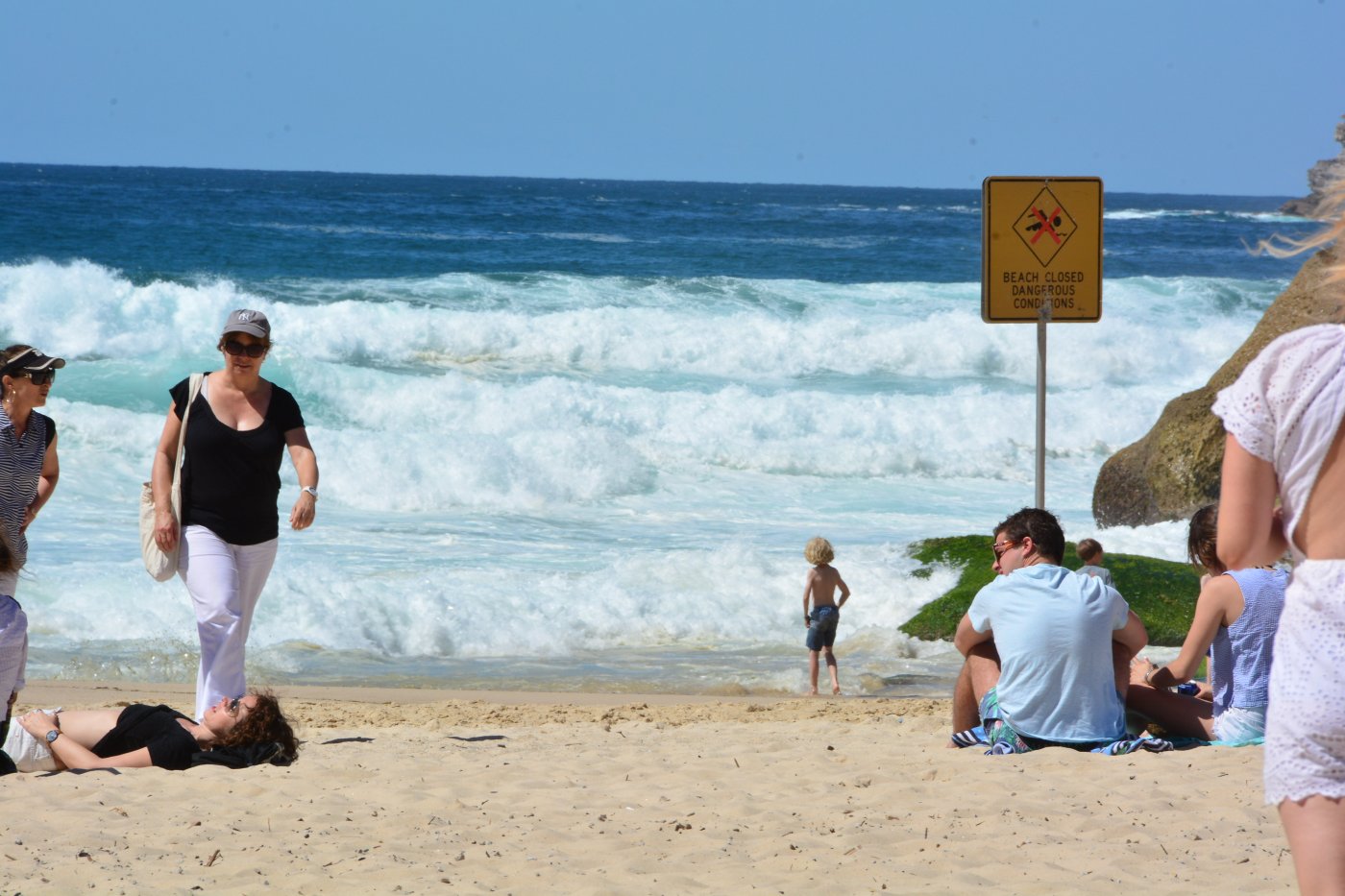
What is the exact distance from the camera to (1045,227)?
23.2ft

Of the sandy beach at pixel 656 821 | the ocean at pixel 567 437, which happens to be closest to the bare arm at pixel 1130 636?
the sandy beach at pixel 656 821

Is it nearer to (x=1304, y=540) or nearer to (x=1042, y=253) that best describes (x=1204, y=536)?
(x=1042, y=253)

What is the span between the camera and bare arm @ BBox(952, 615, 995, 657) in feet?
18.6

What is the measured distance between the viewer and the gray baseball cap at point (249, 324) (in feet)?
18.6

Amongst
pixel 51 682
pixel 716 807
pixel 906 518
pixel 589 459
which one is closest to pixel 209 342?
pixel 589 459

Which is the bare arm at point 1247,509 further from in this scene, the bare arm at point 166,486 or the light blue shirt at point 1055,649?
the bare arm at point 166,486

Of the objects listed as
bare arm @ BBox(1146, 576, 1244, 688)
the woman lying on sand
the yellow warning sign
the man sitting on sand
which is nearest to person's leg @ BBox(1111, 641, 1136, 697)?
the man sitting on sand

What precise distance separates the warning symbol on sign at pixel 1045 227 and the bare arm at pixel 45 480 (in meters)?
4.34

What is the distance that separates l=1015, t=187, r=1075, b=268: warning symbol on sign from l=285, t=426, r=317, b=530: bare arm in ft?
11.3

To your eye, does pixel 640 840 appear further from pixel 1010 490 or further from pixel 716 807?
pixel 1010 490

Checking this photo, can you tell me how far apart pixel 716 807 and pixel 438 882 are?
1.18m

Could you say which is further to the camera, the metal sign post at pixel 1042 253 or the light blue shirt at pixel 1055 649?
the metal sign post at pixel 1042 253

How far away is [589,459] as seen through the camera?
50.5ft

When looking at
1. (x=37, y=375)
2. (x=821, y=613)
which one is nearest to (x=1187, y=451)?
(x=821, y=613)
